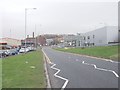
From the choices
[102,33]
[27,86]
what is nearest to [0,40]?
[102,33]

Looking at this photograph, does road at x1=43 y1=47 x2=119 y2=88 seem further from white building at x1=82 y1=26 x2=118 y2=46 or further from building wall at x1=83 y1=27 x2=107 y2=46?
building wall at x1=83 y1=27 x2=107 y2=46

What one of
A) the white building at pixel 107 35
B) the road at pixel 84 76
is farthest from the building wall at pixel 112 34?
the road at pixel 84 76

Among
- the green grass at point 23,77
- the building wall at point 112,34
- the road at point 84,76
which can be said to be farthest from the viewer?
the building wall at point 112,34

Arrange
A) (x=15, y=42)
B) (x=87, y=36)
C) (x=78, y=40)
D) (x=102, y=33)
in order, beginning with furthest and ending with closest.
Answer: (x=15, y=42), (x=78, y=40), (x=87, y=36), (x=102, y=33)

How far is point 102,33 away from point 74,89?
97.6 meters

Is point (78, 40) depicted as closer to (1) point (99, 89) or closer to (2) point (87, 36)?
(2) point (87, 36)

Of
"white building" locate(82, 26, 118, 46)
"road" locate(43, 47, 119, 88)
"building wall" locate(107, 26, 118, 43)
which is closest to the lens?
"road" locate(43, 47, 119, 88)

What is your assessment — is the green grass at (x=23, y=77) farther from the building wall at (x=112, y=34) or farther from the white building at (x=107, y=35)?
the white building at (x=107, y=35)

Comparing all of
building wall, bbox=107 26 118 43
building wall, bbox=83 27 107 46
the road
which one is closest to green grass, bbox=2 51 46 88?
the road

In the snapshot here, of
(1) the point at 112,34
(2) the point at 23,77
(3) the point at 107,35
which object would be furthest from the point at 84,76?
(3) the point at 107,35

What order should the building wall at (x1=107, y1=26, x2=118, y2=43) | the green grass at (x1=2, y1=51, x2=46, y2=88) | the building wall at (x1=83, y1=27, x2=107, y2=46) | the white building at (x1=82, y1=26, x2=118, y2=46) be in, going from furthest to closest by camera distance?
the building wall at (x1=83, y1=27, x2=107, y2=46), the white building at (x1=82, y1=26, x2=118, y2=46), the building wall at (x1=107, y1=26, x2=118, y2=43), the green grass at (x1=2, y1=51, x2=46, y2=88)

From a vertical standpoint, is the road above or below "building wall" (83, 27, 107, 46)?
below

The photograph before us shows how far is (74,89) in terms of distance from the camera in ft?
41.2

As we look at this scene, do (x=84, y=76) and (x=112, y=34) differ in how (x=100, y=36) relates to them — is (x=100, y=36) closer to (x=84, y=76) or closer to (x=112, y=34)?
(x=112, y=34)
